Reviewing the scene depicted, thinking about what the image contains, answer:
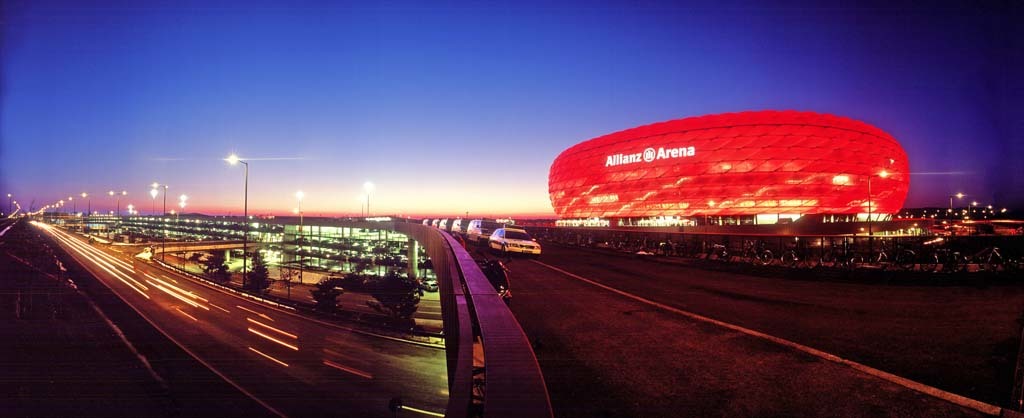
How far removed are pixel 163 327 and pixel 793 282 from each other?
115ft

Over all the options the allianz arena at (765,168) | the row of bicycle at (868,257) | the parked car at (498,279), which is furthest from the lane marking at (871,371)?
the allianz arena at (765,168)

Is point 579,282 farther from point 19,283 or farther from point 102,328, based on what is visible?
point 19,283

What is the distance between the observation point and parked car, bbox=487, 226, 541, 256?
21953 millimetres

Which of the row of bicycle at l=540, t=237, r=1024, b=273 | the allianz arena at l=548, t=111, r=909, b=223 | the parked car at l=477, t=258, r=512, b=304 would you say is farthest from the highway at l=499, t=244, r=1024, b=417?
the allianz arena at l=548, t=111, r=909, b=223

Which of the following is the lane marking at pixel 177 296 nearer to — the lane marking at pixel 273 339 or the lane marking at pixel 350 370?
the lane marking at pixel 273 339

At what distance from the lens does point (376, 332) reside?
2380 cm

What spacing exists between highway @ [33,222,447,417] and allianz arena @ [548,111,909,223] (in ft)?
208

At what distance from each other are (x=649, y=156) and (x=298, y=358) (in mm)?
68703

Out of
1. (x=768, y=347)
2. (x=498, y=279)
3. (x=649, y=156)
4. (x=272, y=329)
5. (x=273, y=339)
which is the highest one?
(x=649, y=156)

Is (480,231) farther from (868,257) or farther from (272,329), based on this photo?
(868,257)

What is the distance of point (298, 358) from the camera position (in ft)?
67.1

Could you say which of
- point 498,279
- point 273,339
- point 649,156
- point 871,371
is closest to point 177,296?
point 273,339

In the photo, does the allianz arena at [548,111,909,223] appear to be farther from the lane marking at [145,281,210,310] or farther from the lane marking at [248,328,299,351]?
the lane marking at [145,281,210,310]

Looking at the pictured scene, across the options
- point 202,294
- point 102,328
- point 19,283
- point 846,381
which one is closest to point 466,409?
point 846,381
